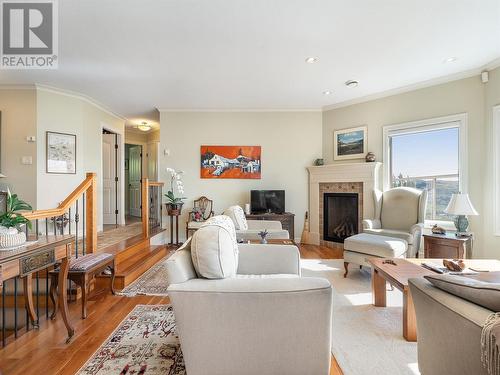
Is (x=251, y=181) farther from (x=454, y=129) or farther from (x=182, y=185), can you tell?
(x=454, y=129)

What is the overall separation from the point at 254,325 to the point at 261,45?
9.25ft

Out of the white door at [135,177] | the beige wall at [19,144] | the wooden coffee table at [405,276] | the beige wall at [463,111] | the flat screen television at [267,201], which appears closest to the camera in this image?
the wooden coffee table at [405,276]

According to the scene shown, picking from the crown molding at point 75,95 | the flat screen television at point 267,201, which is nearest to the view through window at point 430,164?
the flat screen television at point 267,201

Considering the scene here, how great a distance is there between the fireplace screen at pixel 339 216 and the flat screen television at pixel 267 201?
92 cm

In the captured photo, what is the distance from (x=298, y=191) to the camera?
507 centimetres

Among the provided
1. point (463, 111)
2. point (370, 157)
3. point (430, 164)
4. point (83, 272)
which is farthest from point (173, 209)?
point (463, 111)

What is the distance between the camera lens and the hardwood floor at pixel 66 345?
156 cm

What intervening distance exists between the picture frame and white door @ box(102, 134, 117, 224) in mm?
1258

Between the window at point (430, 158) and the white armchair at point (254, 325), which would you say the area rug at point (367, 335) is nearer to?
the white armchair at point (254, 325)

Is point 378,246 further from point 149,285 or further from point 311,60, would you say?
point 149,285

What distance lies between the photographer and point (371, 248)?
2861mm

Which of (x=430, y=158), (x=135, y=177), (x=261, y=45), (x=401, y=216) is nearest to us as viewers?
(x=261, y=45)

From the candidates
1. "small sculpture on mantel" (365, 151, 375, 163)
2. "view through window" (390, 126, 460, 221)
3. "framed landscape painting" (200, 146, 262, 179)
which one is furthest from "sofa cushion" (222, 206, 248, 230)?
"view through window" (390, 126, 460, 221)

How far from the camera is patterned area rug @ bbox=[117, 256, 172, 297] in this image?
2.64 m
